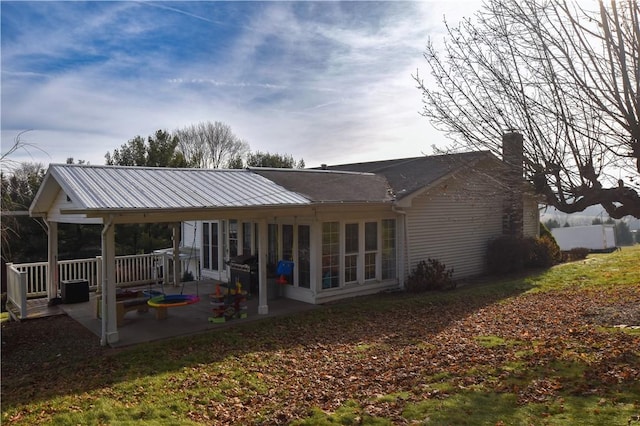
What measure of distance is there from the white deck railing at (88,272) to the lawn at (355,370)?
1.88 m

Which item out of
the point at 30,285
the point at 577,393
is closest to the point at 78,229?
the point at 30,285

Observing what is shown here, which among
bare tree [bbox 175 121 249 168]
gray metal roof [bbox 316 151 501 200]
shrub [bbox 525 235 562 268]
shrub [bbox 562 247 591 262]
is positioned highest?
bare tree [bbox 175 121 249 168]

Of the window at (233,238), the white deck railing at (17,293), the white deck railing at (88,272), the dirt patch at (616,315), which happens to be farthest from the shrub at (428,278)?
the white deck railing at (17,293)

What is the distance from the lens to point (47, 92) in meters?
10.1

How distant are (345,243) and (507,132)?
5618 mm

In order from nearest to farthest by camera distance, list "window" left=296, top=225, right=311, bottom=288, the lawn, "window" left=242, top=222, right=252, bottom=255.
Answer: the lawn → "window" left=296, top=225, right=311, bottom=288 → "window" left=242, top=222, right=252, bottom=255

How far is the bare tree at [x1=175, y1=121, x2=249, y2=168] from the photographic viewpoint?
144 ft

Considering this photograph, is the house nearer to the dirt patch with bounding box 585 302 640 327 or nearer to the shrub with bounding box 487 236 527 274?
the shrub with bounding box 487 236 527 274

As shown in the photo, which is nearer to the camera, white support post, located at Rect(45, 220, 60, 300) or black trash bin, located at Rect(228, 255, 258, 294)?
white support post, located at Rect(45, 220, 60, 300)

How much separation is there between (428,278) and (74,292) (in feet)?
32.6

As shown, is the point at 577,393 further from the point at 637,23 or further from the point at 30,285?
the point at 30,285

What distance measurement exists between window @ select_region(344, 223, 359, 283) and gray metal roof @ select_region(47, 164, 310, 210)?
2052 millimetres

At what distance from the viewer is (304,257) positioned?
12.7 m

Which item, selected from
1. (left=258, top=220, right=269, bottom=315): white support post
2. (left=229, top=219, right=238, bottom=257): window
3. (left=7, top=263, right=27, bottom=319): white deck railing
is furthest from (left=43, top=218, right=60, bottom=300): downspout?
(left=258, top=220, right=269, bottom=315): white support post
